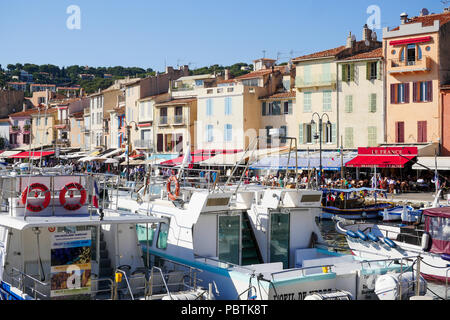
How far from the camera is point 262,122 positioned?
51.3 metres

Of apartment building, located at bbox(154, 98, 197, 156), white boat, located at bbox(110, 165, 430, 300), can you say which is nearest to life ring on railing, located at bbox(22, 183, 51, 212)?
white boat, located at bbox(110, 165, 430, 300)

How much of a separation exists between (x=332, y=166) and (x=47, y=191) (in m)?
29.9

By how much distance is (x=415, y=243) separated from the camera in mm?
Result: 19484

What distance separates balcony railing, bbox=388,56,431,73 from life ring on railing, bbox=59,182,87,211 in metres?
31.6

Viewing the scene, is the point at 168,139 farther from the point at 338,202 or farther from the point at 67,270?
the point at 67,270

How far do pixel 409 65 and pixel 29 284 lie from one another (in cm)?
3389

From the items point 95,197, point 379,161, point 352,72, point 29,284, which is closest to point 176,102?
point 352,72

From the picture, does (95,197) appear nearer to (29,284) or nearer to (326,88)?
(29,284)

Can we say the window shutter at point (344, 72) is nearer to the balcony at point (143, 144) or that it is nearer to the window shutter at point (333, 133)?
the window shutter at point (333, 133)

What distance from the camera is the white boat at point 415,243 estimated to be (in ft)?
54.9

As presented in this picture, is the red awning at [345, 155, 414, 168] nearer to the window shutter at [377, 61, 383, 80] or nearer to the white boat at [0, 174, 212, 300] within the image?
the window shutter at [377, 61, 383, 80]

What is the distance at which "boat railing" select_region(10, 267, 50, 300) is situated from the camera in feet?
40.9

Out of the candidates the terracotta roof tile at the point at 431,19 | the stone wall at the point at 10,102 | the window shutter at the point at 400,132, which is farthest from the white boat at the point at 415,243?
the stone wall at the point at 10,102
